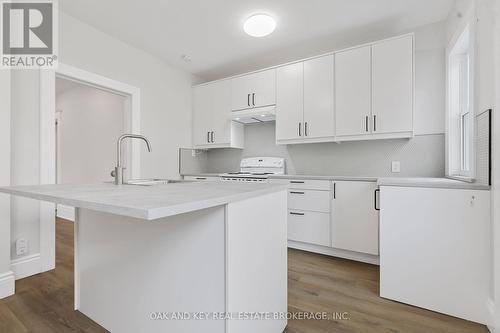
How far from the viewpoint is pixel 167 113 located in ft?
11.2

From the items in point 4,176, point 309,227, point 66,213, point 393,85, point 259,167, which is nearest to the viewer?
point 4,176

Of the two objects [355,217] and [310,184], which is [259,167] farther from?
[355,217]

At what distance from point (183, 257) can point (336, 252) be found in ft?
6.84

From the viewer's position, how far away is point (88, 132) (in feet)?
14.6

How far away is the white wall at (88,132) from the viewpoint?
160 inches

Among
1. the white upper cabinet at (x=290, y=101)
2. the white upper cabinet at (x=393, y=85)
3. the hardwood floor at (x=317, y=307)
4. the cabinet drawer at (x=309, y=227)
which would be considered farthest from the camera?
the white upper cabinet at (x=290, y=101)

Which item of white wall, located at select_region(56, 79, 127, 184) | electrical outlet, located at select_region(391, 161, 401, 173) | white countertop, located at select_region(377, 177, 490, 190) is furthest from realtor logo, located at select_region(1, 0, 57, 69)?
electrical outlet, located at select_region(391, 161, 401, 173)

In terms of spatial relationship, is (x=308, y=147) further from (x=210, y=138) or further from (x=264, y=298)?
(x=264, y=298)

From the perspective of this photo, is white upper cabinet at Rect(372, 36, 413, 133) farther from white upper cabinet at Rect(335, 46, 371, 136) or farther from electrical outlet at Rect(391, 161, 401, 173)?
electrical outlet at Rect(391, 161, 401, 173)

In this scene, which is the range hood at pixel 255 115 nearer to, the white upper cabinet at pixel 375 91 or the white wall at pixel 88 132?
the white upper cabinet at pixel 375 91

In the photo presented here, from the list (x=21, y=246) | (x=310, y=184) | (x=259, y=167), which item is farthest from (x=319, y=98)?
(x=21, y=246)

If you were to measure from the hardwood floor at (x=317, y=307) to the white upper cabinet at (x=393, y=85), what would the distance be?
1468mm

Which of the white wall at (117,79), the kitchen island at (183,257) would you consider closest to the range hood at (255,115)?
the white wall at (117,79)

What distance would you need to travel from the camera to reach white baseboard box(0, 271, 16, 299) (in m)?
1.78
